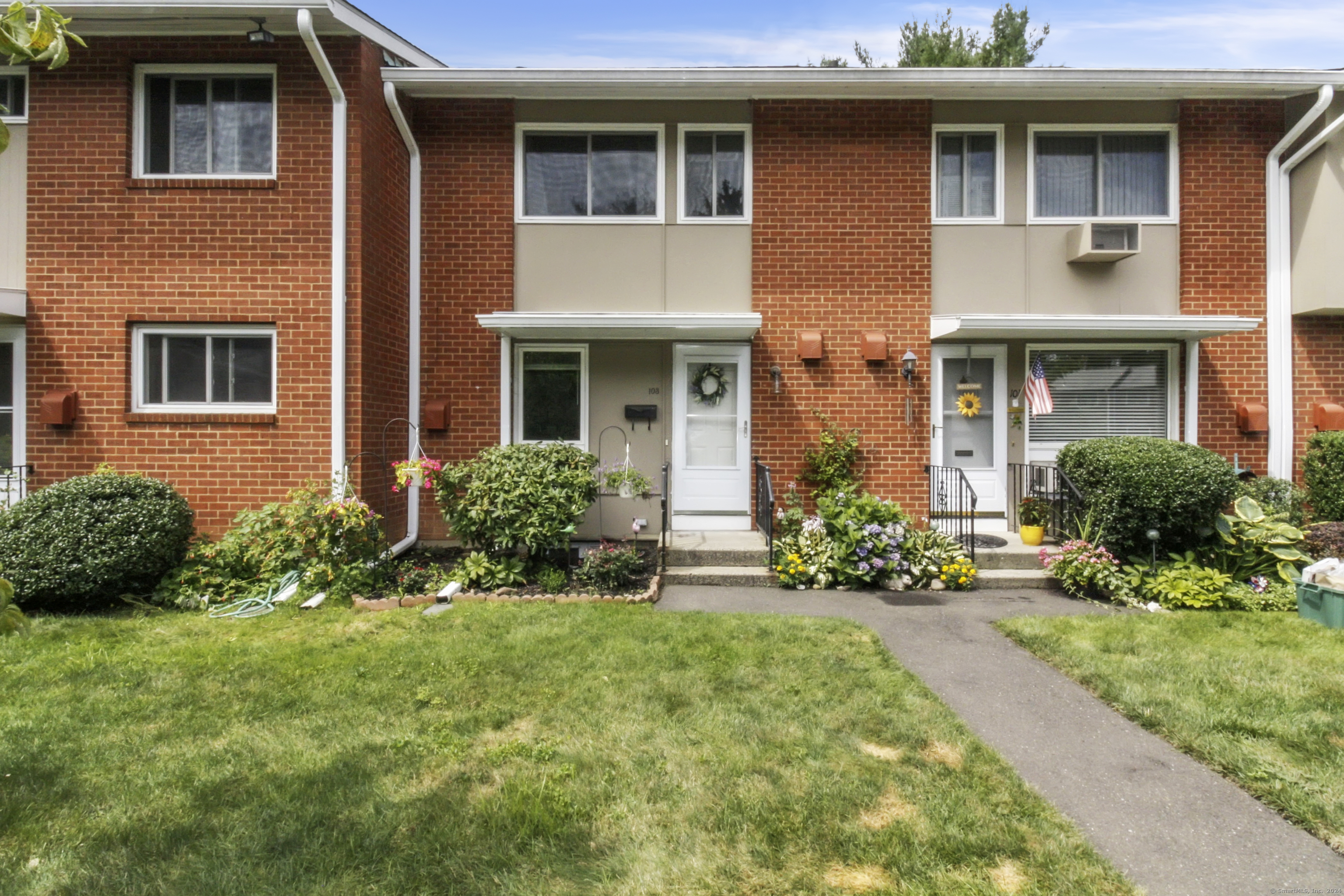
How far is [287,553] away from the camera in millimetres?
6680

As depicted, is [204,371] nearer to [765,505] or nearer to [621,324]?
[621,324]

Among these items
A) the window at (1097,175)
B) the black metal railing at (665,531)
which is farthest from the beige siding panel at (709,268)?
the window at (1097,175)

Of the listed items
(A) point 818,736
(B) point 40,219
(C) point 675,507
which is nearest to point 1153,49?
(C) point 675,507

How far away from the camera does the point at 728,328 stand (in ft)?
26.1

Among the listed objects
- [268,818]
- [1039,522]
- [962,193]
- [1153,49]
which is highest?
[1153,49]

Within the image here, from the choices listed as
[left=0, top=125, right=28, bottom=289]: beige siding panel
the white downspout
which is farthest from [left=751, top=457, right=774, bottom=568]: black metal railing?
[left=0, top=125, right=28, bottom=289]: beige siding panel

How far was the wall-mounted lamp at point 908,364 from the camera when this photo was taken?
27.0 feet

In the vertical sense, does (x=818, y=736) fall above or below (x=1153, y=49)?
below

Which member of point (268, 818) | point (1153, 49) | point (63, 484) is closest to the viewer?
point (268, 818)

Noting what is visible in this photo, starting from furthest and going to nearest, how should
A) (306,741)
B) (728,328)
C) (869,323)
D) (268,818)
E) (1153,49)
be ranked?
(1153,49) < (869,323) < (728,328) < (306,741) < (268,818)

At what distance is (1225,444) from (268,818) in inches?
384

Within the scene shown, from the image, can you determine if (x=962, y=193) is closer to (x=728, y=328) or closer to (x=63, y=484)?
(x=728, y=328)

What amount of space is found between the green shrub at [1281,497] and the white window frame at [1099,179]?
304cm

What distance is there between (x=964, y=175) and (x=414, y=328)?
6444mm
